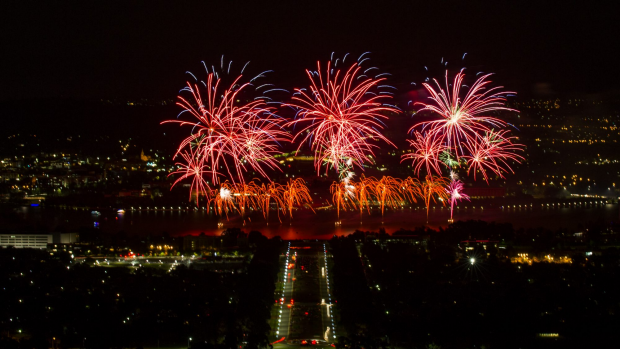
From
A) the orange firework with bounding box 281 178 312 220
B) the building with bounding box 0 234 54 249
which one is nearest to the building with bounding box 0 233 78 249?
the building with bounding box 0 234 54 249

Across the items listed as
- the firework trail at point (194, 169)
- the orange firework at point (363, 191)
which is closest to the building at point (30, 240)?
the firework trail at point (194, 169)

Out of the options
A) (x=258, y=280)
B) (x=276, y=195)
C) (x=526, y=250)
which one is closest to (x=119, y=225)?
(x=276, y=195)

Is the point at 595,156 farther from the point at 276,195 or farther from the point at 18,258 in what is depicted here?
the point at 18,258

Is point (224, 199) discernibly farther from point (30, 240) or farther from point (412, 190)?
point (412, 190)

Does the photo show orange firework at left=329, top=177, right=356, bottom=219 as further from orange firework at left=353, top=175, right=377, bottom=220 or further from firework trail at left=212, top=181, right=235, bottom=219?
firework trail at left=212, top=181, right=235, bottom=219

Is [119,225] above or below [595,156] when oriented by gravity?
below

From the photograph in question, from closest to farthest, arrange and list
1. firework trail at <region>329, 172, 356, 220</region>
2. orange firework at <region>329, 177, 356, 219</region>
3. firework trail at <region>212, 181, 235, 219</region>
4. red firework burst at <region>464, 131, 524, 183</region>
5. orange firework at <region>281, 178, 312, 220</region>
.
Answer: red firework burst at <region>464, 131, 524, 183</region> → firework trail at <region>329, 172, 356, 220</region> → orange firework at <region>329, 177, 356, 219</region> → firework trail at <region>212, 181, 235, 219</region> → orange firework at <region>281, 178, 312, 220</region>

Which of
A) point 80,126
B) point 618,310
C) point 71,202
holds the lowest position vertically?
point 618,310

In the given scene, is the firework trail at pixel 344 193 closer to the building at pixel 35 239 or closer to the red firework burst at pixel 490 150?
the red firework burst at pixel 490 150

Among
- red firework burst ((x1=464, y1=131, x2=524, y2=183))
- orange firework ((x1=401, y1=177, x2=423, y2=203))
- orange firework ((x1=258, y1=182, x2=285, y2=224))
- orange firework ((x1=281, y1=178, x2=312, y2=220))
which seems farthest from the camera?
orange firework ((x1=401, y1=177, x2=423, y2=203))
